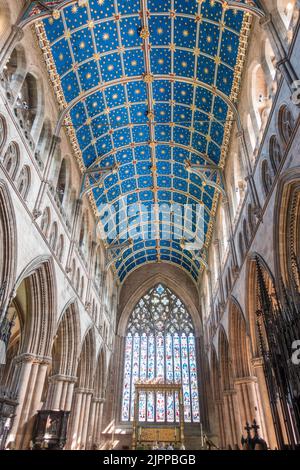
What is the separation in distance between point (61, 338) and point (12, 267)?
715 cm

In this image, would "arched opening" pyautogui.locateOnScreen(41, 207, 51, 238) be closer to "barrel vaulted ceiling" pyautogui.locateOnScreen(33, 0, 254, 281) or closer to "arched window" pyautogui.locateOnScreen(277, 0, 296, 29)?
"barrel vaulted ceiling" pyautogui.locateOnScreen(33, 0, 254, 281)

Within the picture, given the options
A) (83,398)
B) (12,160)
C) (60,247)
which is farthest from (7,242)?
(83,398)

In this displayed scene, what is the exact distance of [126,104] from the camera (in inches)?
651

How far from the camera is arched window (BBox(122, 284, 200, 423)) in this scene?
23.3 meters

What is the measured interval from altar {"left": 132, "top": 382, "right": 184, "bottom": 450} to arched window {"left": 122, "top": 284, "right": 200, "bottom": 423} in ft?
1.93

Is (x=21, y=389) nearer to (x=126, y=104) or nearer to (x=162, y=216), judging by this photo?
(x=126, y=104)

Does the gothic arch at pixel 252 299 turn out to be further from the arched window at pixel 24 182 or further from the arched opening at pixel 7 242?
the arched window at pixel 24 182

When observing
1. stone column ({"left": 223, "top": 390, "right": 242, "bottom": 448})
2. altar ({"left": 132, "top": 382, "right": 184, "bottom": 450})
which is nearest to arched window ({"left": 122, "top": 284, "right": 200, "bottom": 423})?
altar ({"left": 132, "top": 382, "right": 184, "bottom": 450})

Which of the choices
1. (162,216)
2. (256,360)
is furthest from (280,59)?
(162,216)

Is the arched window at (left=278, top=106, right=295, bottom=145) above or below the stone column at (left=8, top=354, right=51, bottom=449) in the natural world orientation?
above

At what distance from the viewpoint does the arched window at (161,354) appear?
23.3 metres

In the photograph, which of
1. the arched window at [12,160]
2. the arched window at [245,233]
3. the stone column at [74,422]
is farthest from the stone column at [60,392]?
the arched window at [245,233]

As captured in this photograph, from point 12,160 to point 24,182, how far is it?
1001 millimetres

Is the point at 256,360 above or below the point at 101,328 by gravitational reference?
below
